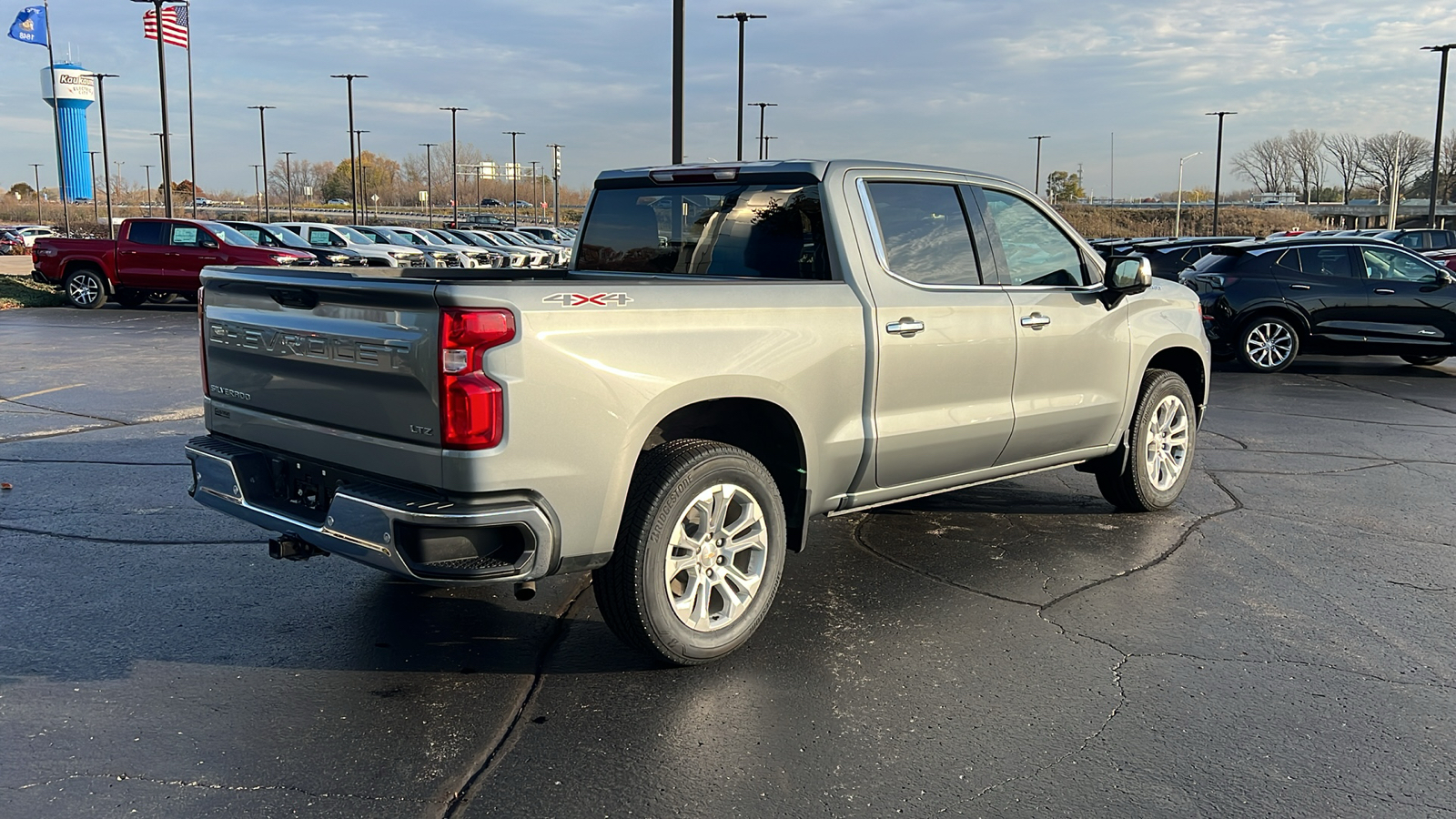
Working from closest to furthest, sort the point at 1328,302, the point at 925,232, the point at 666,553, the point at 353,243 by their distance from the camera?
the point at 666,553
the point at 925,232
the point at 1328,302
the point at 353,243

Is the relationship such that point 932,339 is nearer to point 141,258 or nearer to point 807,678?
point 807,678

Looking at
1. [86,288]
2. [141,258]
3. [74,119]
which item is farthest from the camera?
[74,119]

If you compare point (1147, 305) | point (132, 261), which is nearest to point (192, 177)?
point (132, 261)

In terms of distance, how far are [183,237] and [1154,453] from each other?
A: 63.2 ft

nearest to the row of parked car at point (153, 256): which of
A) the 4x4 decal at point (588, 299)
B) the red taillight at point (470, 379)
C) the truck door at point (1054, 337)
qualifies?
the truck door at point (1054, 337)

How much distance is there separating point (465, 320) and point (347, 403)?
694 millimetres

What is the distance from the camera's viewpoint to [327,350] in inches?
153

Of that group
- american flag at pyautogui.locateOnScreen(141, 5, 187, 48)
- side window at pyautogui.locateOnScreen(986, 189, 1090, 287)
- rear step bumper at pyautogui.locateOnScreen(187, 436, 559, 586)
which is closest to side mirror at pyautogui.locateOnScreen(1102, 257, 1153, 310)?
side window at pyautogui.locateOnScreen(986, 189, 1090, 287)

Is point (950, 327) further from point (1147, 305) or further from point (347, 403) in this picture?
point (347, 403)

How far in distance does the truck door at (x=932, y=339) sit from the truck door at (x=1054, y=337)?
0.16 metres

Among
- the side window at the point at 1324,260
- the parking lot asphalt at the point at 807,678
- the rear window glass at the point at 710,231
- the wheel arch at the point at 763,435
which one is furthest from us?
the side window at the point at 1324,260

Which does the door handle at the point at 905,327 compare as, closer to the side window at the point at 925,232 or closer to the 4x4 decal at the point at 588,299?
the side window at the point at 925,232

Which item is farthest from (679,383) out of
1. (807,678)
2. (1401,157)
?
(1401,157)

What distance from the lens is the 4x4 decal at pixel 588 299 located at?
11.9 ft
